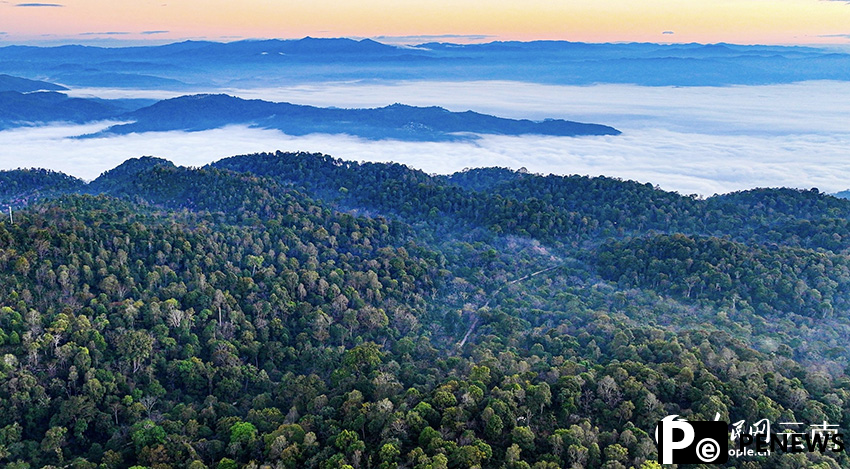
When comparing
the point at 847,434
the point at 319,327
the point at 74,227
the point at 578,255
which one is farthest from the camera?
the point at 578,255

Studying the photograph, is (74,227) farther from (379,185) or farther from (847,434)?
(847,434)

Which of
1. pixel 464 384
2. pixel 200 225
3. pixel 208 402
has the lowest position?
pixel 208 402

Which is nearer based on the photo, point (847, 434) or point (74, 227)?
point (847, 434)

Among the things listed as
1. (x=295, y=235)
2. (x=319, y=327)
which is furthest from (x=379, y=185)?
(x=319, y=327)

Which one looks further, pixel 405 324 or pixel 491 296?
pixel 491 296

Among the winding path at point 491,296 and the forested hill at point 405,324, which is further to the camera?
the winding path at point 491,296

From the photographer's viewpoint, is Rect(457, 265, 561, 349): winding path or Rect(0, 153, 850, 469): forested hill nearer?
Rect(0, 153, 850, 469): forested hill

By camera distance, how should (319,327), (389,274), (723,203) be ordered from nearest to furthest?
(319,327)
(389,274)
(723,203)

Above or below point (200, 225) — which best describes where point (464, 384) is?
below
